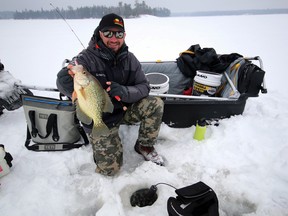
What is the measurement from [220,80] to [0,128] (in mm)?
3821

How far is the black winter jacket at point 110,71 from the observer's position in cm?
222

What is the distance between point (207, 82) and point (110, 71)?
1.93 meters

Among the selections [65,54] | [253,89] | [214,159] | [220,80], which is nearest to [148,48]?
[65,54]

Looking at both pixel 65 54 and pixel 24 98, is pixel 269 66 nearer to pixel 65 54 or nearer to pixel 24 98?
pixel 24 98

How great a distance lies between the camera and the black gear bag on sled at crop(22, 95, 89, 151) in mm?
2639

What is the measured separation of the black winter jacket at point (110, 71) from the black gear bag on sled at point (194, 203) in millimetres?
1072

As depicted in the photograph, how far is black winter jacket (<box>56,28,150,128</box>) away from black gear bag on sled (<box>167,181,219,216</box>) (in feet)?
3.52

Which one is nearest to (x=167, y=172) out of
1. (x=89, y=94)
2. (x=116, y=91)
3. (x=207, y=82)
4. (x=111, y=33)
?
(x=116, y=91)

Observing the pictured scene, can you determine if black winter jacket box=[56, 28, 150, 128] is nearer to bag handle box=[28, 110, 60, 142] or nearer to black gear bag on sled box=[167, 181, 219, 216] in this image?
bag handle box=[28, 110, 60, 142]

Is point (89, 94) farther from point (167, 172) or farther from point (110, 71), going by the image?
point (167, 172)

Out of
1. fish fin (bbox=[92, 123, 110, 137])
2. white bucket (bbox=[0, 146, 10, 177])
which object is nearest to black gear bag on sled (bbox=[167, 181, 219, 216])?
fish fin (bbox=[92, 123, 110, 137])

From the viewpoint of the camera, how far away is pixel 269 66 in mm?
6777

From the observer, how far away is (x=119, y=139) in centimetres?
248

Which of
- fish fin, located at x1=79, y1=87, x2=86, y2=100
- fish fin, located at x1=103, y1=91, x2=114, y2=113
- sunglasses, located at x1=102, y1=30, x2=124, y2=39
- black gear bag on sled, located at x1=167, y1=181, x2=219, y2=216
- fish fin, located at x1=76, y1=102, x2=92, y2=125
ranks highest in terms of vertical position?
sunglasses, located at x1=102, y1=30, x2=124, y2=39
